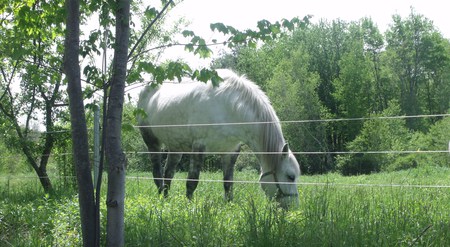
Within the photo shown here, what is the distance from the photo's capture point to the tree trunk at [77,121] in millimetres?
3033

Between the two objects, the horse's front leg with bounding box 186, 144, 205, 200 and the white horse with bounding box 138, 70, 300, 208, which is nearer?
the white horse with bounding box 138, 70, 300, 208

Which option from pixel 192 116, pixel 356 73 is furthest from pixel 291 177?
pixel 356 73

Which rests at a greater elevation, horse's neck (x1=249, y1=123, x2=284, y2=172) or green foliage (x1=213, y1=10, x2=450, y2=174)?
green foliage (x1=213, y1=10, x2=450, y2=174)

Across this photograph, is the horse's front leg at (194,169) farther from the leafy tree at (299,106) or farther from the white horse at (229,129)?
the leafy tree at (299,106)

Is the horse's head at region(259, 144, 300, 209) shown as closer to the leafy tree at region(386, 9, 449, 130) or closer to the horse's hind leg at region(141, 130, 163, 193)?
the horse's hind leg at region(141, 130, 163, 193)

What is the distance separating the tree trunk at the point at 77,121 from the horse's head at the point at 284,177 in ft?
9.60

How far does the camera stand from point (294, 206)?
16.8 ft

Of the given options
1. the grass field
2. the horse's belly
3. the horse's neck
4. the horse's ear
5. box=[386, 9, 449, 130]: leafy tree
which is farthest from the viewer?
box=[386, 9, 449, 130]: leafy tree

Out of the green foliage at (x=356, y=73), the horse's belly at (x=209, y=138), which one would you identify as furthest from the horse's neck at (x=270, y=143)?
the green foliage at (x=356, y=73)

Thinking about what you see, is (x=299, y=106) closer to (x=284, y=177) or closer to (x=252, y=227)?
(x=284, y=177)

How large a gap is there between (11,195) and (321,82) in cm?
4185

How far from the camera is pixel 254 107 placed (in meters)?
6.26

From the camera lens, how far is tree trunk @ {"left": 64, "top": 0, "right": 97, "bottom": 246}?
303 centimetres

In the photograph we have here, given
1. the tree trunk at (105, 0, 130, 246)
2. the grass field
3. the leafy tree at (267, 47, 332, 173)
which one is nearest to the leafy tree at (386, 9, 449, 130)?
the leafy tree at (267, 47, 332, 173)
